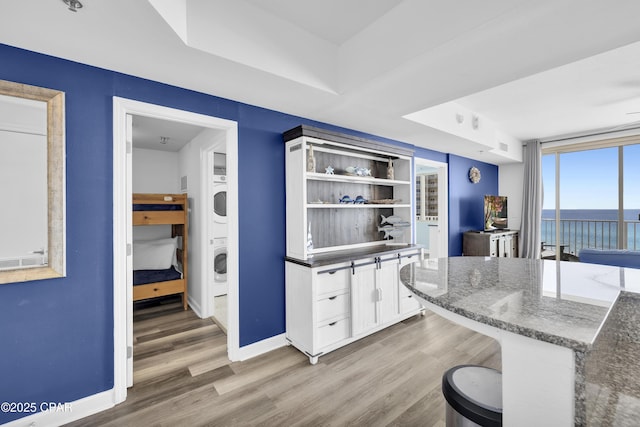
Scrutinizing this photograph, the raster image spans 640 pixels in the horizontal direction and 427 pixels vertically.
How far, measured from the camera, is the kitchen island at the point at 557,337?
70 centimetres

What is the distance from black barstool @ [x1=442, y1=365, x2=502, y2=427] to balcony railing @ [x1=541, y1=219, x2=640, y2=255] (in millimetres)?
5177

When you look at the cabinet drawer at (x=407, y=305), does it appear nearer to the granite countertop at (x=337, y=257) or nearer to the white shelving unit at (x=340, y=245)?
the white shelving unit at (x=340, y=245)

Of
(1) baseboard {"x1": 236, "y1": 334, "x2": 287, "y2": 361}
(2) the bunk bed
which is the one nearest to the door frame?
(1) baseboard {"x1": 236, "y1": 334, "x2": 287, "y2": 361}

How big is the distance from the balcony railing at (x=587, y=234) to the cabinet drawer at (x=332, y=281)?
4.62 m

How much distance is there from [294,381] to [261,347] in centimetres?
55

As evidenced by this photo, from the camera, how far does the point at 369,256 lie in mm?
2842

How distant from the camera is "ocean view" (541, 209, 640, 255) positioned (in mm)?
4445

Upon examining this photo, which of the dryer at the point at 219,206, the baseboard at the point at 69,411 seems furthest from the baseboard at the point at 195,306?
the baseboard at the point at 69,411

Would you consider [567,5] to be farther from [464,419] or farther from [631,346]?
[464,419]

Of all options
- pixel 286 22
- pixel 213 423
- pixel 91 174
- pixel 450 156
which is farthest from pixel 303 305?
pixel 450 156

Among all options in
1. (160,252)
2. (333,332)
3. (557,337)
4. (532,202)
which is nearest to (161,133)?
(160,252)

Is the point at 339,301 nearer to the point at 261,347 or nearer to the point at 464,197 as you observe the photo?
the point at 261,347

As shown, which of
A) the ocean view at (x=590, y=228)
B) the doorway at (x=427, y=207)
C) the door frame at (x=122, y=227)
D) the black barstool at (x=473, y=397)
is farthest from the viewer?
the doorway at (x=427, y=207)

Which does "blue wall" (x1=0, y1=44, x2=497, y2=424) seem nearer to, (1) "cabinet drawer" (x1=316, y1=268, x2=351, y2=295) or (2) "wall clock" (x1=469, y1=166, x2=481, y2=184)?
(1) "cabinet drawer" (x1=316, y1=268, x2=351, y2=295)
